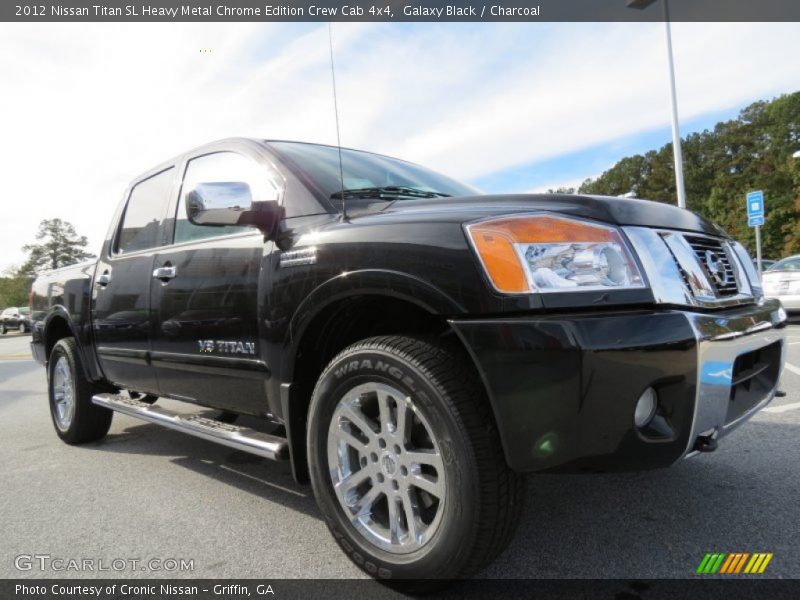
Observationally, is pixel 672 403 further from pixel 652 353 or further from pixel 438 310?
pixel 438 310

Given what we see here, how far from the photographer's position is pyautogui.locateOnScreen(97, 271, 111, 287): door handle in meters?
3.66

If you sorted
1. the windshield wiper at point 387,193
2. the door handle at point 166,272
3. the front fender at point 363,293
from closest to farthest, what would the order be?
1. the front fender at point 363,293
2. the windshield wiper at point 387,193
3. the door handle at point 166,272

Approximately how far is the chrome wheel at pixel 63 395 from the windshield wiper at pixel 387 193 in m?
2.90

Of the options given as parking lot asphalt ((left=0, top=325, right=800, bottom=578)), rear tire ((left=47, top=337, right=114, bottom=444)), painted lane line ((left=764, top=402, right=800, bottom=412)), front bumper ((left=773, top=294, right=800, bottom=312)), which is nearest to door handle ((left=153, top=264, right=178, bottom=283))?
parking lot asphalt ((left=0, top=325, right=800, bottom=578))

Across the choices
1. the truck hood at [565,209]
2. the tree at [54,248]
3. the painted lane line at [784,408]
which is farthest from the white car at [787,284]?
the tree at [54,248]

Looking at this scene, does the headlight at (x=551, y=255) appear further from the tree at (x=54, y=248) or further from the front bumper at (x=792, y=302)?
the tree at (x=54, y=248)

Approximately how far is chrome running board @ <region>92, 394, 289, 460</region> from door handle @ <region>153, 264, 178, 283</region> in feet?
2.40

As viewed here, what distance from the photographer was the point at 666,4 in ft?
46.6

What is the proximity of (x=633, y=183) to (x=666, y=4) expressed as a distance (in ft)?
170

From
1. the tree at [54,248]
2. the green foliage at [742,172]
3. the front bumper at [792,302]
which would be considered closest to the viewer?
the front bumper at [792,302]

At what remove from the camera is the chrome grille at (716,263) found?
1.99 meters

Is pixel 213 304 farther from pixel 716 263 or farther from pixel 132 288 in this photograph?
pixel 716 263

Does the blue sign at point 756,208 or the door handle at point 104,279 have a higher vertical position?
the blue sign at point 756,208

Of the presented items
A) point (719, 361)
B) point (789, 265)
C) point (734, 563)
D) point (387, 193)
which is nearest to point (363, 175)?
point (387, 193)
